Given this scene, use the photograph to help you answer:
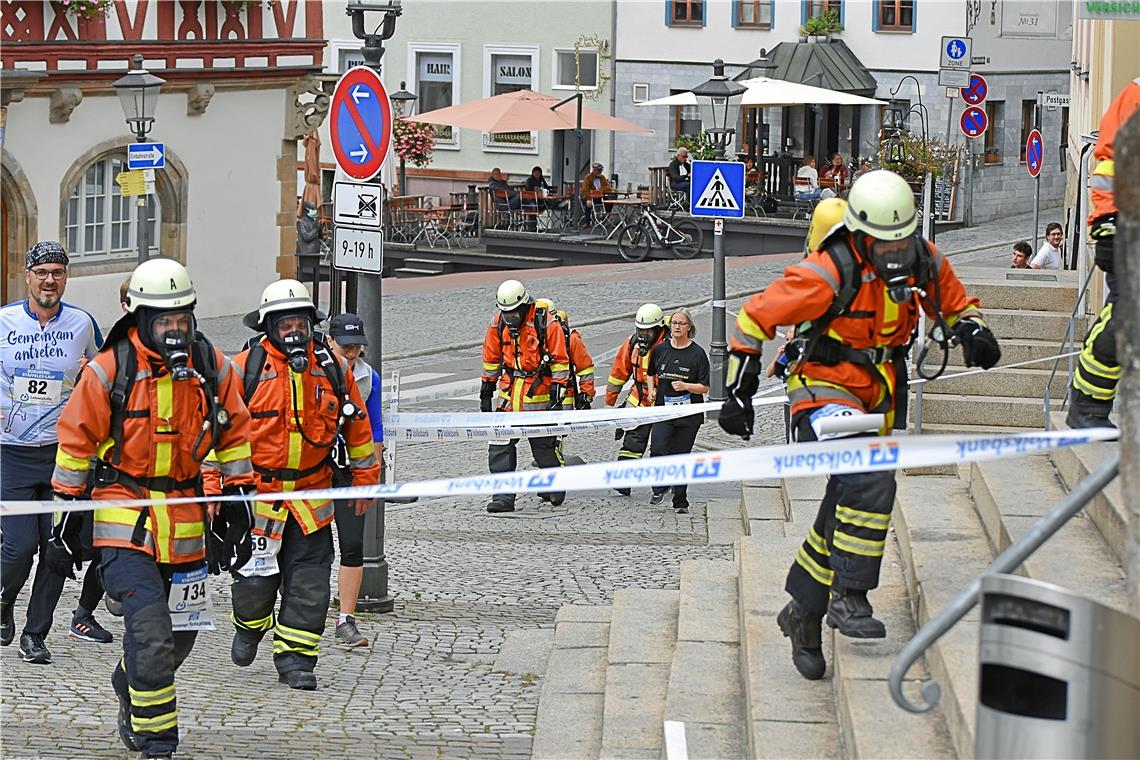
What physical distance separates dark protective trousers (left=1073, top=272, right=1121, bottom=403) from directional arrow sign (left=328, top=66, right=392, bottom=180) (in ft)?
13.3

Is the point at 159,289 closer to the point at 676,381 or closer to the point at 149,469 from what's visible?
the point at 149,469

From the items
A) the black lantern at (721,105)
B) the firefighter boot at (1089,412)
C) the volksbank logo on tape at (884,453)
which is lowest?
the firefighter boot at (1089,412)

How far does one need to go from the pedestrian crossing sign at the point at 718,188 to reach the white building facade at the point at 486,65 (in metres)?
25.7

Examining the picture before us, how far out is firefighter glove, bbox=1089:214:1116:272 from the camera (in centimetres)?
812

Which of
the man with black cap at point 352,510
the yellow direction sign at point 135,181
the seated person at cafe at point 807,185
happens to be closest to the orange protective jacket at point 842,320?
the man with black cap at point 352,510

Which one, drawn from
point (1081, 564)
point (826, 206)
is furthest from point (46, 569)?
point (1081, 564)

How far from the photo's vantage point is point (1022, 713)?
4.62 m

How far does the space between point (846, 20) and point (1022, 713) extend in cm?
3993

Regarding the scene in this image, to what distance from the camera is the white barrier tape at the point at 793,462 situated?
18.2 feet

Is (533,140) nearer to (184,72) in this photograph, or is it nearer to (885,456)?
(184,72)

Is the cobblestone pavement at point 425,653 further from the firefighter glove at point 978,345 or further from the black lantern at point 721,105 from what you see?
the black lantern at point 721,105

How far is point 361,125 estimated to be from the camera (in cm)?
1065

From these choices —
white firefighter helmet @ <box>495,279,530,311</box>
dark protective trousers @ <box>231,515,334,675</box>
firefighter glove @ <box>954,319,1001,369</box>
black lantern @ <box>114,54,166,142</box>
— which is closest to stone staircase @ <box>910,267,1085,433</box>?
white firefighter helmet @ <box>495,279,530,311</box>

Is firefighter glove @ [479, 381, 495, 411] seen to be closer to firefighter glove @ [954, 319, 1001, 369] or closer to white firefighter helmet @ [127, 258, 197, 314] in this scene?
white firefighter helmet @ [127, 258, 197, 314]
